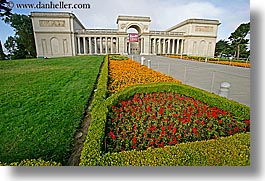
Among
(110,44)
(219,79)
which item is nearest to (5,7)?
(219,79)

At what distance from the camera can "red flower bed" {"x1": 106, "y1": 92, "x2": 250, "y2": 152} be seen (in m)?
2.34

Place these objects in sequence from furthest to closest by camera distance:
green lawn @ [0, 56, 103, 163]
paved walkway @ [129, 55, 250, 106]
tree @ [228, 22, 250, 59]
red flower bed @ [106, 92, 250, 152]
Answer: paved walkway @ [129, 55, 250, 106], tree @ [228, 22, 250, 59], red flower bed @ [106, 92, 250, 152], green lawn @ [0, 56, 103, 163]

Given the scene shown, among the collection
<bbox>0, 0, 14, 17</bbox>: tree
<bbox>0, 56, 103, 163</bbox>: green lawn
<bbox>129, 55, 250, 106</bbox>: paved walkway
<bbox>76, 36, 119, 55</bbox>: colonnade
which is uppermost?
<bbox>76, 36, 119, 55</bbox>: colonnade

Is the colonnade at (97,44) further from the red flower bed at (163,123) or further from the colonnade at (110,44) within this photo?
the red flower bed at (163,123)

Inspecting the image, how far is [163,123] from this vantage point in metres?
2.85

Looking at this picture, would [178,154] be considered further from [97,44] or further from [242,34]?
[97,44]

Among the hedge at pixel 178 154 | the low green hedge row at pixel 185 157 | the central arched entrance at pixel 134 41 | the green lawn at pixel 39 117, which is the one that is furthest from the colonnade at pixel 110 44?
the low green hedge row at pixel 185 157

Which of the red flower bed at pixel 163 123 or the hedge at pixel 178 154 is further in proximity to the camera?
the red flower bed at pixel 163 123

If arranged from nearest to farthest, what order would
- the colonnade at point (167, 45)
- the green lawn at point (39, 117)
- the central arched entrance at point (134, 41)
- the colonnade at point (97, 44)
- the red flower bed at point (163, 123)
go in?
the green lawn at point (39, 117) → the red flower bed at point (163, 123) → the central arched entrance at point (134, 41) → the colonnade at point (97, 44) → the colonnade at point (167, 45)

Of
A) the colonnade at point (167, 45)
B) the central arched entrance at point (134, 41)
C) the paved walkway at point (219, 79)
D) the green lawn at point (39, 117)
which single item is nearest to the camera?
the green lawn at point (39, 117)

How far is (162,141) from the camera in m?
Result: 2.39

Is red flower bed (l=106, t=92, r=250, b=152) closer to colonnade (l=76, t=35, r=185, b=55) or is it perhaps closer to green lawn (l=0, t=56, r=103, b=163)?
green lawn (l=0, t=56, r=103, b=163)

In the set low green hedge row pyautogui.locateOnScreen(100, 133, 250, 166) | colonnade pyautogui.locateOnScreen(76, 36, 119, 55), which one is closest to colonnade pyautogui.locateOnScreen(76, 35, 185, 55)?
colonnade pyautogui.locateOnScreen(76, 36, 119, 55)

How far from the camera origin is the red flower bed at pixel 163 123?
234 cm
